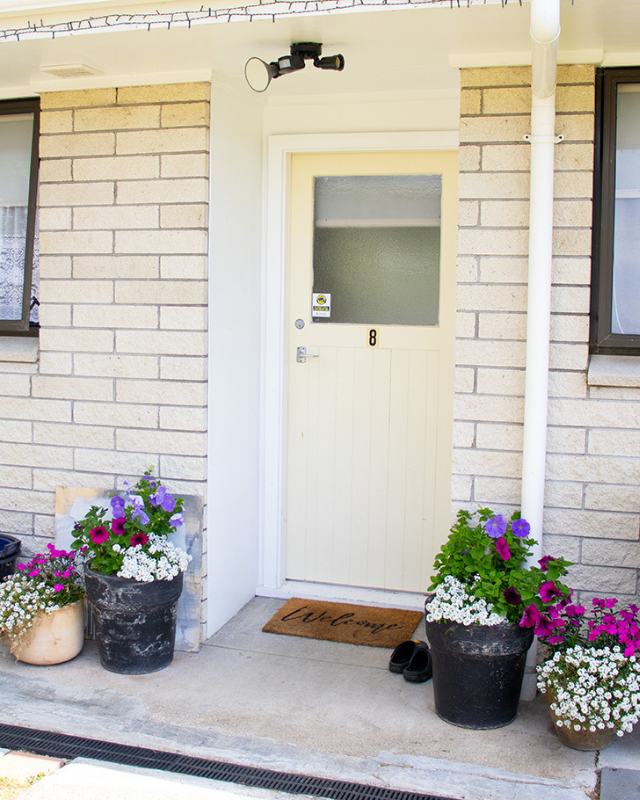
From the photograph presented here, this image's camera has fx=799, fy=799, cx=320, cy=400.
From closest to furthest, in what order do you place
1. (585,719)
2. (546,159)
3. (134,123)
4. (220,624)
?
(585,719), (546,159), (134,123), (220,624)

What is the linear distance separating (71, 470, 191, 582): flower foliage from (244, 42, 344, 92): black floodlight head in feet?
5.96

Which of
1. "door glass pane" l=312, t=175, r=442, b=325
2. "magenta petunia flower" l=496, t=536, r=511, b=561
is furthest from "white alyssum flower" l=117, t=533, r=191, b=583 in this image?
"door glass pane" l=312, t=175, r=442, b=325

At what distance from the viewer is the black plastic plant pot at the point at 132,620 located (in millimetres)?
3412

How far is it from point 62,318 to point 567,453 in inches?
96.3

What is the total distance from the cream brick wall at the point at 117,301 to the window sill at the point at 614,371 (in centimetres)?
172

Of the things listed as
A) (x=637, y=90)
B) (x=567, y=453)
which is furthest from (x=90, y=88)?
(x=567, y=453)

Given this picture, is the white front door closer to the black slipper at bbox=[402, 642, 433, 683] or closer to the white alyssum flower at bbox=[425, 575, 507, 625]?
the black slipper at bbox=[402, 642, 433, 683]

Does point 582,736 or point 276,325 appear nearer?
point 582,736

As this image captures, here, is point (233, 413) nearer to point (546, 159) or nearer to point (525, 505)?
point (525, 505)

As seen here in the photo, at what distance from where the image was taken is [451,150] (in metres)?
4.04

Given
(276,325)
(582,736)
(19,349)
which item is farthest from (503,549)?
(19,349)

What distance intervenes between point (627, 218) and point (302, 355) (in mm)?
1782

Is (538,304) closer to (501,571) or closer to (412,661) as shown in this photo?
(501,571)

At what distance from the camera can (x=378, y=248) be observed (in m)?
4.24
